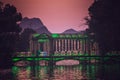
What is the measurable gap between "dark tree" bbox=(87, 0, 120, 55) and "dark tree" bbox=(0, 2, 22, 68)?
1429 cm

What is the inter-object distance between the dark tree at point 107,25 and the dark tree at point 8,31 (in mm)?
14292

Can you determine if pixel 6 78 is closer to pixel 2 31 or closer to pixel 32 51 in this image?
pixel 2 31

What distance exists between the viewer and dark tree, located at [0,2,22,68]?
90.6 m

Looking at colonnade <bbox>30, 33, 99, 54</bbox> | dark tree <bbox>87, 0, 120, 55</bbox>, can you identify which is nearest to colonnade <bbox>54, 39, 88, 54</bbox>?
colonnade <bbox>30, 33, 99, 54</bbox>

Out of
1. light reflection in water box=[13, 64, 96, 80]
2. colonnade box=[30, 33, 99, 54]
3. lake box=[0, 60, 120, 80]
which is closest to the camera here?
lake box=[0, 60, 120, 80]

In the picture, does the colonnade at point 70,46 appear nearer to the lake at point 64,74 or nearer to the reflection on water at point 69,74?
the lake at point 64,74

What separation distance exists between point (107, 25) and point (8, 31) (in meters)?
17.9

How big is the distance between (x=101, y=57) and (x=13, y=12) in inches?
686

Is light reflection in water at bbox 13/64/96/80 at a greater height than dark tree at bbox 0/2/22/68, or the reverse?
dark tree at bbox 0/2/22/68

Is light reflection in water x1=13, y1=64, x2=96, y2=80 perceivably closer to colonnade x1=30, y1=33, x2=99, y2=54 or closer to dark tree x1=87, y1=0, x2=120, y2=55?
dark tree x1=87, y1=0, x2=120, y2=55

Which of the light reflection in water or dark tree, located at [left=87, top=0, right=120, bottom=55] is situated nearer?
the light reflection in water

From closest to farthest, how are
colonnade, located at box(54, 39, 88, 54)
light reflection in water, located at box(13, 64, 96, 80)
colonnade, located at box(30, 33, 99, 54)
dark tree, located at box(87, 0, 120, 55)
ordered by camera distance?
light reflection in water, located at box(13, 64, 96, 80)
dark tree, located at box(87, 0, 120, 55)
colonnade, located at box(30, 33, 99, 54)
colonnade, located at box(54, 39, 88, 54)

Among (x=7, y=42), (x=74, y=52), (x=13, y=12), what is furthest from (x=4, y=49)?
(x=74, y=52)

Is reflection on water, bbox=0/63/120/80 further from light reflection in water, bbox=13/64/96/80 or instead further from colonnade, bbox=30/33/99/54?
colonnade, bbox=30/33/99/54
